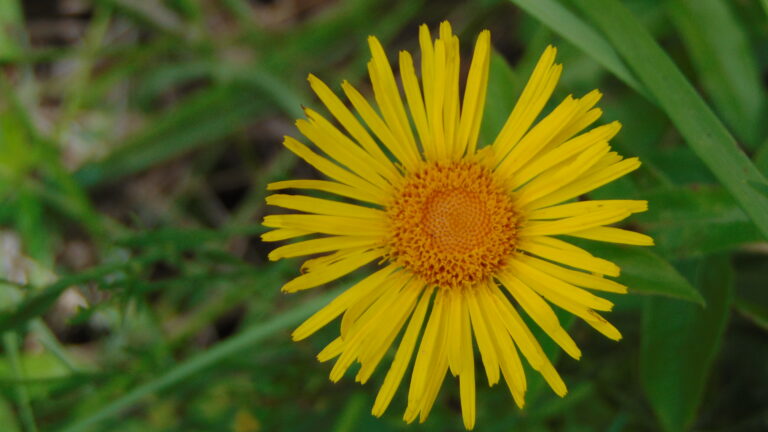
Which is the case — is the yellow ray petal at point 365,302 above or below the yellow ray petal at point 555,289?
above

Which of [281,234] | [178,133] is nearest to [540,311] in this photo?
[281,234]

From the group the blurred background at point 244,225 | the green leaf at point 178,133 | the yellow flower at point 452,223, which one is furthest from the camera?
the green leaf at point 178,133

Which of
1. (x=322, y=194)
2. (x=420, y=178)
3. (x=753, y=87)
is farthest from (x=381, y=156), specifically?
(x=753, y=87)

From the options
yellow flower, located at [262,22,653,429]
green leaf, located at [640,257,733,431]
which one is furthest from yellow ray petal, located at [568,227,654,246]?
green leaf, located at [640,257,733,431]

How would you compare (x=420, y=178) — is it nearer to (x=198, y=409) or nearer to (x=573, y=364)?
(x=573, y=364)

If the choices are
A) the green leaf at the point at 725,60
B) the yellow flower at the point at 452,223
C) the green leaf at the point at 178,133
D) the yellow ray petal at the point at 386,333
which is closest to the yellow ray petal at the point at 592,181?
the yellow flower at the point at 452,223

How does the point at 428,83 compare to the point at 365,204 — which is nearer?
the point at 428,83

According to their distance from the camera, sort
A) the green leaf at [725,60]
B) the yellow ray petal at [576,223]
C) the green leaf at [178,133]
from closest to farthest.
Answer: the yellow ray petal at [576,223], the green leaf at [725,60], the green leaf at [178,133]

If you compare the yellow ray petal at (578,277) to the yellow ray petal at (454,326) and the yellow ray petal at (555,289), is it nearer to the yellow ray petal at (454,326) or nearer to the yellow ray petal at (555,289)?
the yellow ray petal at (555,289)
